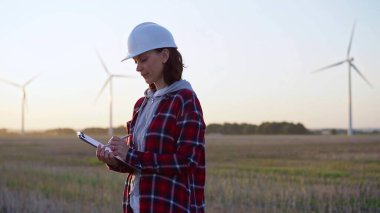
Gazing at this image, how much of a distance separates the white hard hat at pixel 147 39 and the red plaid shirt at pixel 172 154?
0.85 feet

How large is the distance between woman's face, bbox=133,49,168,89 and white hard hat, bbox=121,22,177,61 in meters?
0.04

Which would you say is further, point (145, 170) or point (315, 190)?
point (315, 190)


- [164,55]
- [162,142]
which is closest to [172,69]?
[164,55]

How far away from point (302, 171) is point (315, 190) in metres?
7.82

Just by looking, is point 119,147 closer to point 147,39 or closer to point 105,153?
point 105,153

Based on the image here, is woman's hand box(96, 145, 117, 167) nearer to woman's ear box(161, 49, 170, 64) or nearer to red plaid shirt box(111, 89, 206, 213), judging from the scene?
red plaid shirt box(111, 89, 206, 213)

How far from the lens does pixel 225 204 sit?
10391 millimetres

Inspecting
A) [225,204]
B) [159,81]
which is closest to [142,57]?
[159,81]

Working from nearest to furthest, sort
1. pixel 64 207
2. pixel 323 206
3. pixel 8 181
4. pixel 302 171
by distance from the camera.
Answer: pixel 64 207 → pixel 323 206 → pixel 8 181 → pixel 302 171

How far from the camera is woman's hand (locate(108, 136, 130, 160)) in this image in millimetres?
2738

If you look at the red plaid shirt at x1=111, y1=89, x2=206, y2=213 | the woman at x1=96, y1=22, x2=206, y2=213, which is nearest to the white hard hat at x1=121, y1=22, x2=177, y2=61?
the woman at x1=96, y1=22, x2=206, y2=213

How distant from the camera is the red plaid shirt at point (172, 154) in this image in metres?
2.69

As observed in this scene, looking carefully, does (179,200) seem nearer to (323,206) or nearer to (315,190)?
(323,206)

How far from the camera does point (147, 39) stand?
9.34 feet
